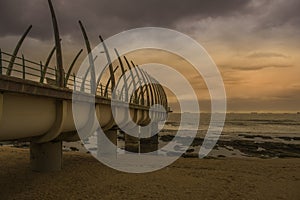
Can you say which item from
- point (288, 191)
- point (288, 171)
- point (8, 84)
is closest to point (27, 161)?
point (8, 84)

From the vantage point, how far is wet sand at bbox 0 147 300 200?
12570 millimetres

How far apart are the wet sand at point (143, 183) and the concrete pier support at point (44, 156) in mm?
438

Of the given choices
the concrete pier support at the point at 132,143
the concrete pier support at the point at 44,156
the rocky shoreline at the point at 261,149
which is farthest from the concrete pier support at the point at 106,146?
the concrete pier support at the point at 132,143

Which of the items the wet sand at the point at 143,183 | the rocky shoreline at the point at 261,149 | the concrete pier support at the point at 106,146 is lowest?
the rocky shoreline at the point at 261,149

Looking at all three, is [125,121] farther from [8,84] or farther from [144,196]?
[8,84]

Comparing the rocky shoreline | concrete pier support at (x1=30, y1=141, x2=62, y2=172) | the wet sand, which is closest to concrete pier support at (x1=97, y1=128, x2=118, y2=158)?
the wet sand

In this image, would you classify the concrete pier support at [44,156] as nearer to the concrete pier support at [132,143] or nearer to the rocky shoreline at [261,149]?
the rocky shoreline at [261,149]

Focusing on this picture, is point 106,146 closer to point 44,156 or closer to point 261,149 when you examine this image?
point 44,156

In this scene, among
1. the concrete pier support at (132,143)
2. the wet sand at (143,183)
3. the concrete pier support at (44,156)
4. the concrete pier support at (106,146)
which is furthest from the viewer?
the concrete pier support at (132,143)

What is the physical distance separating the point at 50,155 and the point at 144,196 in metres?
6.01

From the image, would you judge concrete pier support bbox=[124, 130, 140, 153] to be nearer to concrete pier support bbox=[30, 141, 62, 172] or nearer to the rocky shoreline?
the rocky shoreline

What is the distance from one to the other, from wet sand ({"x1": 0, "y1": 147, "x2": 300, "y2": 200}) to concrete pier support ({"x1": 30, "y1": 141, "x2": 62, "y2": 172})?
1.44 ft

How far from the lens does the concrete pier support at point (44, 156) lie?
615 inches

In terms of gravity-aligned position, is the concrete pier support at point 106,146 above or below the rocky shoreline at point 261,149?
above
